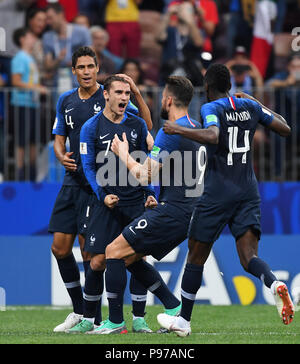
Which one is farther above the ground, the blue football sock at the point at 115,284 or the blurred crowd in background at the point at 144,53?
the blurred crowd in background at the point at 144,53

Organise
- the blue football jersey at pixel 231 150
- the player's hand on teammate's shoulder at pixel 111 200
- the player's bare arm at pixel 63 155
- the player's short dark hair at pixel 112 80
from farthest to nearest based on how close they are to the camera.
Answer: the player's bare arm at pixel 63 155 → the player's short dark hair at pixel 112 80 → the player's hand on teammate's shoulder at pixel 111 200 → the blue football jersey at pixel 231 150

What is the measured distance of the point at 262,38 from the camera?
14.5m

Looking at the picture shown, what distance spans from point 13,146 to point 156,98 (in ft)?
7.16

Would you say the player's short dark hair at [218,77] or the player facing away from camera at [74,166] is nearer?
the player's short dark hair at [218,77]

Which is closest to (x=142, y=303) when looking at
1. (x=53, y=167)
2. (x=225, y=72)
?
(x=225, y=72)

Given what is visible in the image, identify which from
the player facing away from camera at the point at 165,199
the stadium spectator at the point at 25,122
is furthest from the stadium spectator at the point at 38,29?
the player facing away from camera at the point at 165,199

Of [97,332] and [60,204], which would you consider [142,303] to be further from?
[60,204]

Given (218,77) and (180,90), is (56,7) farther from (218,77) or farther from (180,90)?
(218,77)

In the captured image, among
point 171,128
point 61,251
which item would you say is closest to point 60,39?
point 61,251

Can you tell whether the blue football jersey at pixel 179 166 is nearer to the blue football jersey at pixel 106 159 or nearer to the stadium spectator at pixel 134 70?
the blue football jersey at pixel 106 159

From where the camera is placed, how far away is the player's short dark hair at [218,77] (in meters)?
7.29

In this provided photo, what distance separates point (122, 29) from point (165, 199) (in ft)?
24.7

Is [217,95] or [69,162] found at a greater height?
[217,95]

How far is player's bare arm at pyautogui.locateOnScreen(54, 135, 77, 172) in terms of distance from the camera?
831 cm
